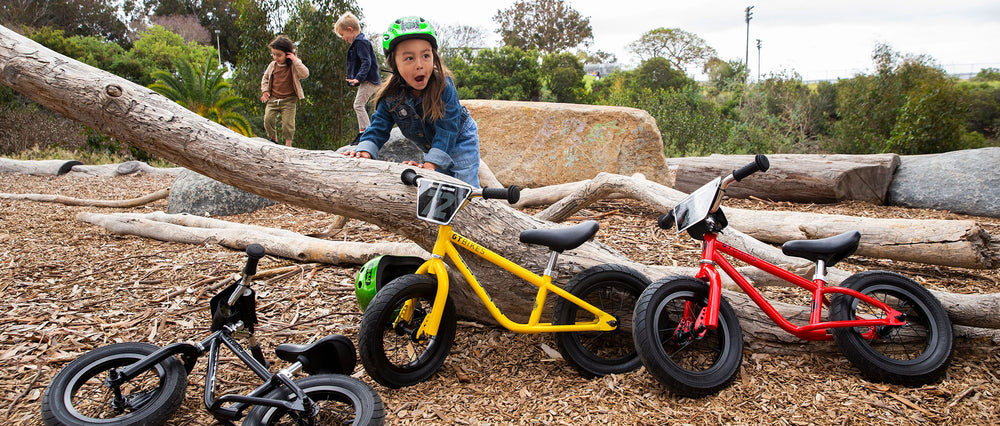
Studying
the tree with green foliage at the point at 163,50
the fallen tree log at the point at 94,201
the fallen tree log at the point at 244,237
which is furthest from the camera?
the tree with green foliage at the point at 163,50

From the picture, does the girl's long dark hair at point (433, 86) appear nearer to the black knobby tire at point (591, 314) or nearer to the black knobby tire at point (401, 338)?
the black knobby tire at point (401, 338)

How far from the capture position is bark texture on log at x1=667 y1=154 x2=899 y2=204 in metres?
6.08

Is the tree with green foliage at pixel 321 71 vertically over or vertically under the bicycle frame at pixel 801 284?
over

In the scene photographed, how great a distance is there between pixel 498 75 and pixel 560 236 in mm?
22300

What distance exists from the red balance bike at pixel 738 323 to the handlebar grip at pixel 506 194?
72cm

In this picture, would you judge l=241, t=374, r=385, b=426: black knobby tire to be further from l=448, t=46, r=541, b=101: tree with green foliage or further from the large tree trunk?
l=448, t=46, r=541, b=101: tree with green foliage

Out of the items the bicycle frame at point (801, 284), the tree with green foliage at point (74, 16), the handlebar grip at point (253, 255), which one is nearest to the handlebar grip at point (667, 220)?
the bicycle frame at point (801, 284)

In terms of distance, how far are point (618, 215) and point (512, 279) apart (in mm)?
2931

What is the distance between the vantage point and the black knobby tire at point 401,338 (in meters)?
2.43

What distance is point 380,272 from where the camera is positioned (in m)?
2.99

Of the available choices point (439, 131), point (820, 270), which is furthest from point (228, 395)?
point (820, 270)

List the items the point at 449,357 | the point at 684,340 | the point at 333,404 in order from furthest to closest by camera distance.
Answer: the point at 449,357, the point at 684,340, the point at 333,404

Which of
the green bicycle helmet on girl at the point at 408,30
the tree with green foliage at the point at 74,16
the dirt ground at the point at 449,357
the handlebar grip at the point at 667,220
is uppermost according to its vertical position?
the tree with green foliage at the point at 74,16

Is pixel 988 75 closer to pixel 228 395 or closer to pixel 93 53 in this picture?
pixel 228 395
